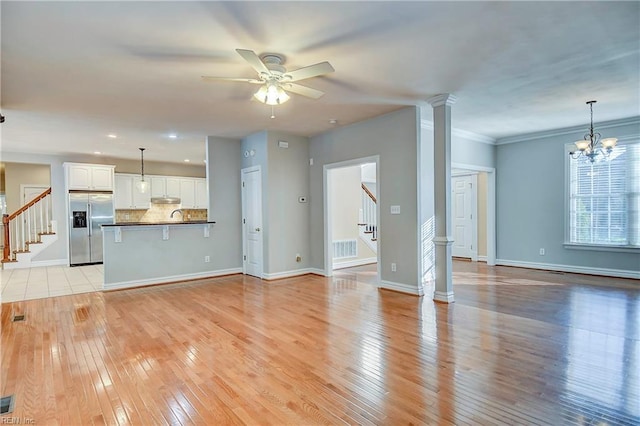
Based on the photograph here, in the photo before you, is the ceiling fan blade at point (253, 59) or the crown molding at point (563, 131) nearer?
the ceiling fan blade at point (253, 59)

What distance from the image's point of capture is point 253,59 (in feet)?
8.58

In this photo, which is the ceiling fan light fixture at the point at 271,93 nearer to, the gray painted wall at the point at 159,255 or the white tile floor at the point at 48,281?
the gray painted wall at the point at 159,255

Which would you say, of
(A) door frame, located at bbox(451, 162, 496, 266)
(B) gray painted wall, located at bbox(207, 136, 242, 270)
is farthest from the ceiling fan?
(A) door frame, located at bbox(451, 162, 496, 266)

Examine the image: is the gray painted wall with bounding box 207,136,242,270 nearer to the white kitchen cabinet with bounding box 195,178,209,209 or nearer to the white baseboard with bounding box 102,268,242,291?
the white baseboard with bounding box 102,268,242,291

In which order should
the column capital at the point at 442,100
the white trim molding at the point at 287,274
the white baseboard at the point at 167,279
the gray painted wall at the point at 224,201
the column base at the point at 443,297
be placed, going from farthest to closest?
the gray painted wall at the point at 224,201 < the white trim molding at the point at 287,274 < the white baseboard at the point at 167,279 < the column base at the point at 443,297 < the column capital at the point at 442,100

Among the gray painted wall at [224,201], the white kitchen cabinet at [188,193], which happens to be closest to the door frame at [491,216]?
the gray painted wall at [224,201]

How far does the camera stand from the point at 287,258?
642cm

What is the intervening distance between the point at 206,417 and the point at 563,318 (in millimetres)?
3862

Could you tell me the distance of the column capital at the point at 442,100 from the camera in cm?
436

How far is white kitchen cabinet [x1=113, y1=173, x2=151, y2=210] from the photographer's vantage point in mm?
8570

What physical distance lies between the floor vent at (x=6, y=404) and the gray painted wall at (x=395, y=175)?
4.34m

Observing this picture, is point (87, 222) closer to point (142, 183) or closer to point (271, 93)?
point (142, 183)

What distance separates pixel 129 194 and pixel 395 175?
714 centimetres

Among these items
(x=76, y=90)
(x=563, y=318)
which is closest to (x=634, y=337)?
(x=563, y=318)
